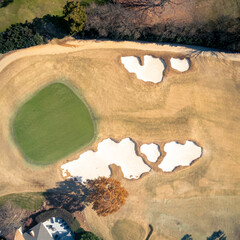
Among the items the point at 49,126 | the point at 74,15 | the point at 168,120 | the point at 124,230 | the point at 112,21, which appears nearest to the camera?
the point at 74,15

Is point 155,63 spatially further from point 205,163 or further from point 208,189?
point 208,189

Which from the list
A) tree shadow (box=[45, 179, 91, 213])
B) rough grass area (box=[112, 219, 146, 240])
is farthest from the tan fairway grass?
tree shadow (box=[45, 179, 91, 213])

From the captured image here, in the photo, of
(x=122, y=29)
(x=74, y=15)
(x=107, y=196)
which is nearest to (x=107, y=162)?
(x=107, y=196)

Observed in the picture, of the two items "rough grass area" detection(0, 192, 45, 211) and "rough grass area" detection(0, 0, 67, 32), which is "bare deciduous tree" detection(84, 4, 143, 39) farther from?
"rough grass area" detection(0, 192, 45, 211)

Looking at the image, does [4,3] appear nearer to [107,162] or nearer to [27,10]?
[27,10]

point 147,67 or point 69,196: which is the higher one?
point 147,67

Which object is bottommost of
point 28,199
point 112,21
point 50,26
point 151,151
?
point 28,199

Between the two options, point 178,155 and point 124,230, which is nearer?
point 124,230
